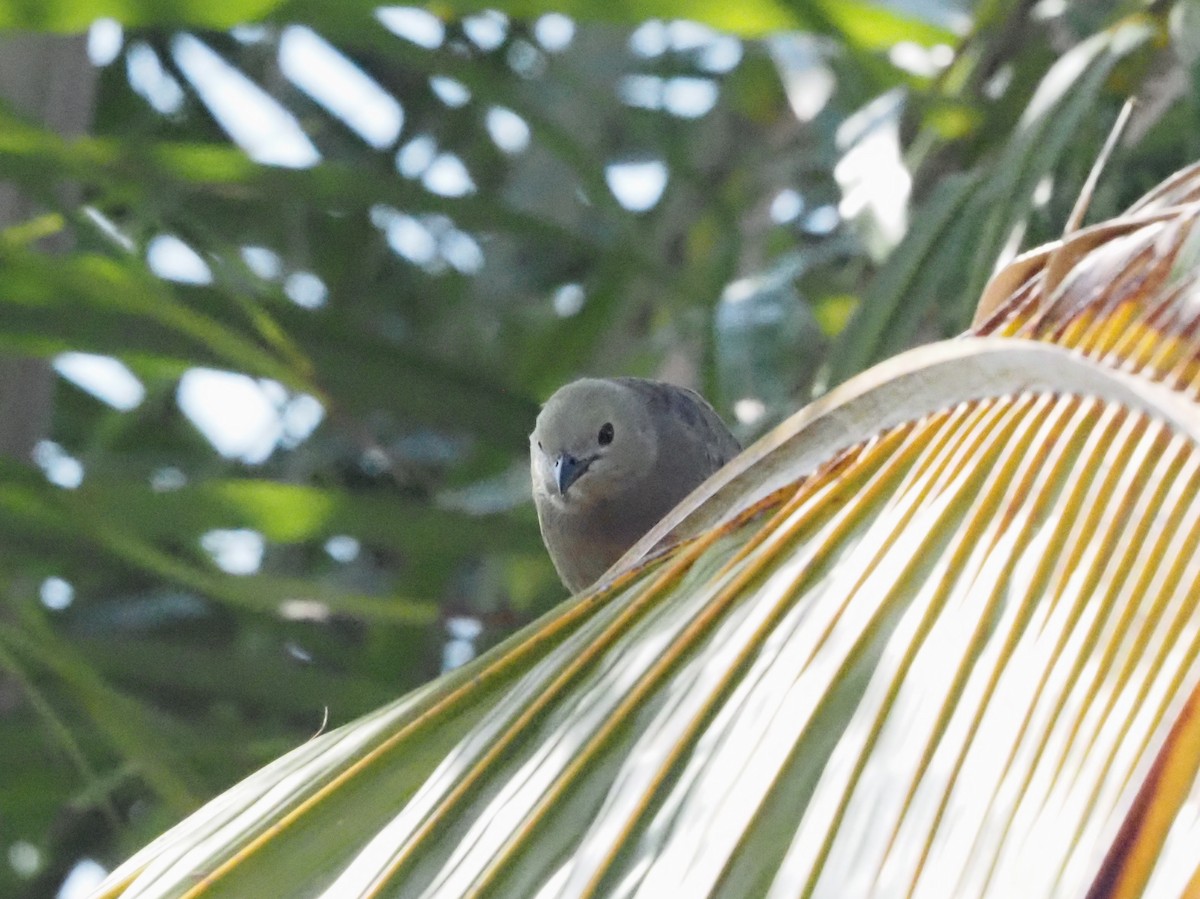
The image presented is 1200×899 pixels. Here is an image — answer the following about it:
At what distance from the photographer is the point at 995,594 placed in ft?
2.29

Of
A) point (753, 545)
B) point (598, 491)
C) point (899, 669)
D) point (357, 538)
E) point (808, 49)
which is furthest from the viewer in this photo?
point (808, 49)

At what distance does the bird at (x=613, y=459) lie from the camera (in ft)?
7.88

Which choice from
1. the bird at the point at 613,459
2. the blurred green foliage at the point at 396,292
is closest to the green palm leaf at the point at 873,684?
the blurred green foliage at the point at 396,292

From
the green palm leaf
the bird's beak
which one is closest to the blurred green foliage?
the bird's beak

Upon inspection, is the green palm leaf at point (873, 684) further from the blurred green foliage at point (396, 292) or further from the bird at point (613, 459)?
the bird at point (613, 459)

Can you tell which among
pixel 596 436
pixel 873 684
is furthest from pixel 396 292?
pixel 873 684

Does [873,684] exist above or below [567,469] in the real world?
below

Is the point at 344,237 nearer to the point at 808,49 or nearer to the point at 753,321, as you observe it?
the point at 808,49

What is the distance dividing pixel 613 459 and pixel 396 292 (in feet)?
4.22

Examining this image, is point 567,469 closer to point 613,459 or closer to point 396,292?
point 613,459

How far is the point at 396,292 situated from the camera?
11.8 feet

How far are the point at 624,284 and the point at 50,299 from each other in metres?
1.01

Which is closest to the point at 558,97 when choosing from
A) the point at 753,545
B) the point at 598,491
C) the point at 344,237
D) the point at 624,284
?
the point at 344,237

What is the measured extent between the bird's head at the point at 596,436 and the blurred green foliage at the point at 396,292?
83mm
